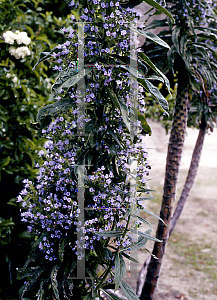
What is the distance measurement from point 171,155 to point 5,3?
168 cm

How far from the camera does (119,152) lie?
54.4 inches

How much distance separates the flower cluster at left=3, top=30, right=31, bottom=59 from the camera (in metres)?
2.12

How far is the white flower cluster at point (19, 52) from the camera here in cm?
215

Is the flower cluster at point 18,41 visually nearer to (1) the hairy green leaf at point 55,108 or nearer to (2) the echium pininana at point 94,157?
(2) the echium pininana at point 94,157

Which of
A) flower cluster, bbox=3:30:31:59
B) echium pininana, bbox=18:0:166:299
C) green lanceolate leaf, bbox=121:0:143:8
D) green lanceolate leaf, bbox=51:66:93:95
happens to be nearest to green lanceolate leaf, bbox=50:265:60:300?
echium pininana, bbox=18:0:166:299

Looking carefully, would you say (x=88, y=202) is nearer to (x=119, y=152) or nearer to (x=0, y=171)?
(x=119, y=152)

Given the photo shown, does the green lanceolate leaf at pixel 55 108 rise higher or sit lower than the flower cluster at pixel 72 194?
higher

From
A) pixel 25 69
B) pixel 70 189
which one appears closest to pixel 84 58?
pixel 70 189

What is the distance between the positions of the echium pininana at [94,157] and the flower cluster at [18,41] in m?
0.93

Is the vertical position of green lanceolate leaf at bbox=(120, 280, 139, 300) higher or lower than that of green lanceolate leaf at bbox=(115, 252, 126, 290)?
lower

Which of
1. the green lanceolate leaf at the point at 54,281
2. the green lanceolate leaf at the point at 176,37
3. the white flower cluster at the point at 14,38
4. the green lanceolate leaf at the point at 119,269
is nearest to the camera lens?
the green lanceolate leaf at the point at 119,269

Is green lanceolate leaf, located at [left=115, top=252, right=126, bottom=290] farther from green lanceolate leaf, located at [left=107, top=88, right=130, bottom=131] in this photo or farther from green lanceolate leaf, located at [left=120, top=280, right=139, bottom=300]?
green lanceolate leaf, located at [left=107, top=88, right=130, bottom=131]

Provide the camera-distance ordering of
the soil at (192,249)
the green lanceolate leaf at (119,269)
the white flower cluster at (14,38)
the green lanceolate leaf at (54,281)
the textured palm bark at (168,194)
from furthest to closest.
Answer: the soil at (192,249)
the white flower cluster at (14,38)
the textured palm bark at (168,194)
the green lanceolate leaf at (54,281)
the green lanceolate leaf at (119,269)

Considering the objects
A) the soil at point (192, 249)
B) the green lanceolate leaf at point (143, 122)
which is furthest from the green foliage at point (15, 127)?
the green lanceolate leaf at point (143, 122)
